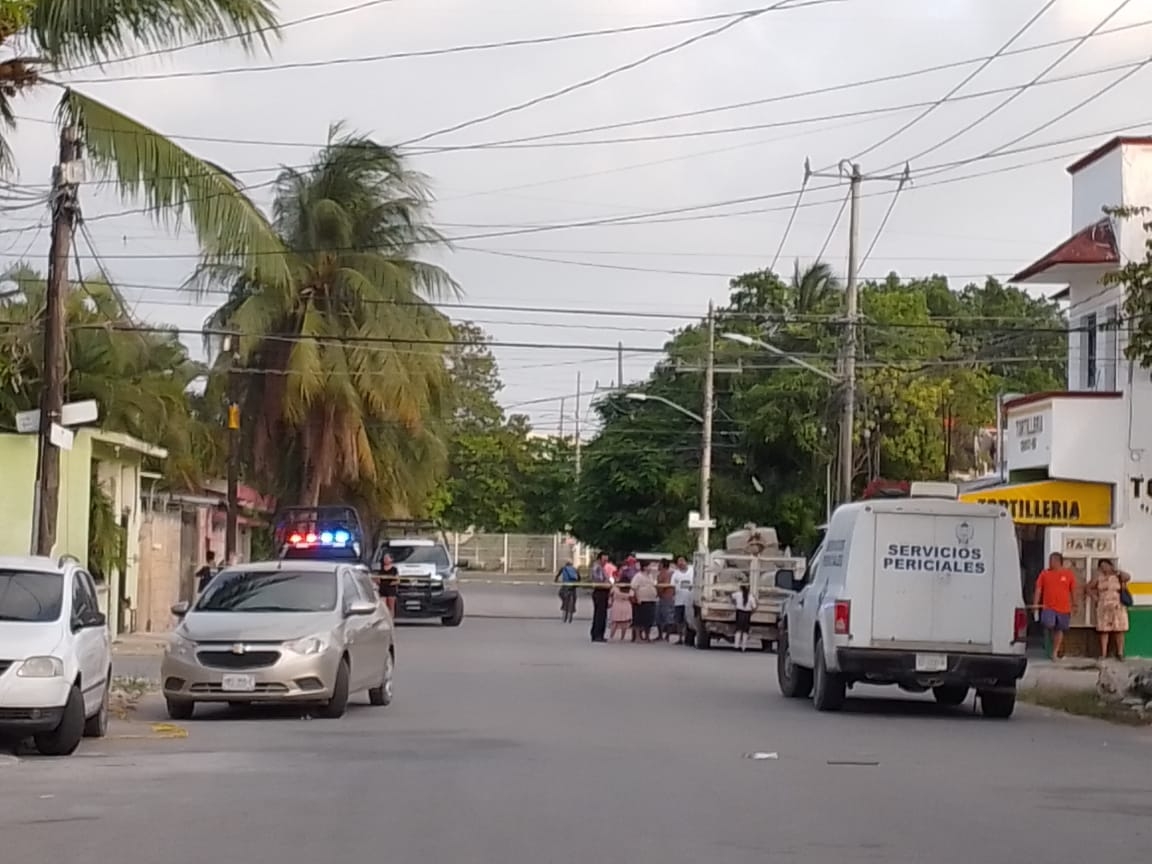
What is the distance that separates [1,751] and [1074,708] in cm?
1228

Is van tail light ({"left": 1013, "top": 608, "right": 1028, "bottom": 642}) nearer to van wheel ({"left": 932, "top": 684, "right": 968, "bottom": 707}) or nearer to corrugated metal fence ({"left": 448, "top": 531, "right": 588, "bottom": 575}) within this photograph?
van wheel ({"left": 932, "top": 684, "right": 968, "bottom": 707})

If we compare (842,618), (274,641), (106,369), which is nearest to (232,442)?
(106,369)

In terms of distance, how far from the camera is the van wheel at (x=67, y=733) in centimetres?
1523

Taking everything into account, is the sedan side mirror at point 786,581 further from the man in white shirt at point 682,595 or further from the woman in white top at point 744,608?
the man in white shirt at point 682,595

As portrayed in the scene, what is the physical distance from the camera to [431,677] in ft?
85.5

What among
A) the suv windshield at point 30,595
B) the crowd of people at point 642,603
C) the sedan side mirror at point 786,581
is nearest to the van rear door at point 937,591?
the sedan side mirror at point 786,581

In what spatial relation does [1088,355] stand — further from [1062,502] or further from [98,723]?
[98,723]

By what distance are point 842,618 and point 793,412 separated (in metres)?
38.3

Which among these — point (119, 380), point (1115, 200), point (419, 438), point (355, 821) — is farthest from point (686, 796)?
point (419, 438)

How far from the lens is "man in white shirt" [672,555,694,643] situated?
38781 millimetres

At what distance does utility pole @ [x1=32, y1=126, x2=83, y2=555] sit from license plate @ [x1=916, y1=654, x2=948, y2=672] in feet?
32.8

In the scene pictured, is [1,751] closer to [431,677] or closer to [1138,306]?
[431,677]

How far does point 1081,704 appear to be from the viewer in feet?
73.0

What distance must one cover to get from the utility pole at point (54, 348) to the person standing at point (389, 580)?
19929 mm
